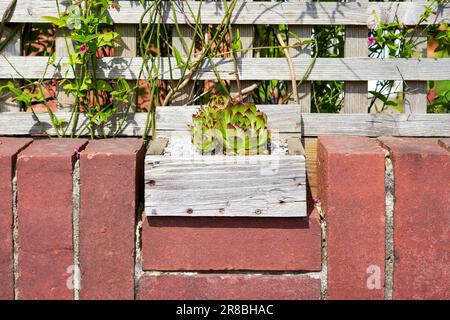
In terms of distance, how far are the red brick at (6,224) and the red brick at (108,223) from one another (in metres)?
0.23

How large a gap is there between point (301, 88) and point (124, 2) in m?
0.73

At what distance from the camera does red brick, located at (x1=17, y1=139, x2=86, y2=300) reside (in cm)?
204

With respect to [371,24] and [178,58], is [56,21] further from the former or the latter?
[371,24]

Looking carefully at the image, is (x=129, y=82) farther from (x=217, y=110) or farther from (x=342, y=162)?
(x=342, y=162)

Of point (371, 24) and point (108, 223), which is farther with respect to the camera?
point (371, 24)

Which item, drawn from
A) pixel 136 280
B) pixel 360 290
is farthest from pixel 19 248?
pixel 360 290

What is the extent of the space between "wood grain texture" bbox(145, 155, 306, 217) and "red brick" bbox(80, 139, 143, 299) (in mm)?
92

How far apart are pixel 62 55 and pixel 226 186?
2.84 ft

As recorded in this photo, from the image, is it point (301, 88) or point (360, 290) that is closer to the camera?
point (360, 290)

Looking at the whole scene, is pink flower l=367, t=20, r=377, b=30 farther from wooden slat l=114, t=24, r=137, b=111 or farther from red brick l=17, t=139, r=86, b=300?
red brick l=17, t=139, r=86, b=300

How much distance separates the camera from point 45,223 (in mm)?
2045

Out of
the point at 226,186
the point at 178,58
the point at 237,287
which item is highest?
the point at 178,58

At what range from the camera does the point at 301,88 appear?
2375mm

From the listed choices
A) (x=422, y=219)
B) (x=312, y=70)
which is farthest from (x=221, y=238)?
(x=312, y=70)
